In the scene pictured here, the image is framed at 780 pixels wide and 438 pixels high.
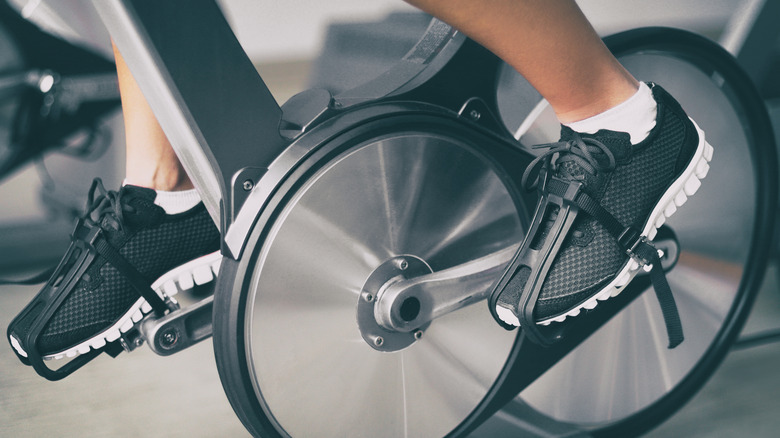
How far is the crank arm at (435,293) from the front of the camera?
0.77 metres

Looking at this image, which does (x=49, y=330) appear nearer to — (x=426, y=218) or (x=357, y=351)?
(x=357, y=351)

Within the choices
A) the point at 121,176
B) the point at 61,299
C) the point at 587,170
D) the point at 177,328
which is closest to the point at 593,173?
the point at 587,170

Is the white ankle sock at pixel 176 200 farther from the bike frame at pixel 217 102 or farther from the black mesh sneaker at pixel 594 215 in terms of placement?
the black mesh sneaker at pixel 594 215

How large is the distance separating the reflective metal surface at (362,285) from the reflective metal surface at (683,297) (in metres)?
0.20

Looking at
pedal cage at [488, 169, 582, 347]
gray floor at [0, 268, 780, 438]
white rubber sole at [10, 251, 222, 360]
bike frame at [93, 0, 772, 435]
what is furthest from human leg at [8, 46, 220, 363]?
pedal cage at [488, 169, 582, 347]

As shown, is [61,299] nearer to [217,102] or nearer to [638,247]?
[217,102]

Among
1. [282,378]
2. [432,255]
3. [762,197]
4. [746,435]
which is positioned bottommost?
[746,435]

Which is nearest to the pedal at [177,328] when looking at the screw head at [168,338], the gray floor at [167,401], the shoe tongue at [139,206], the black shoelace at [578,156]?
the screw head at [168,338]

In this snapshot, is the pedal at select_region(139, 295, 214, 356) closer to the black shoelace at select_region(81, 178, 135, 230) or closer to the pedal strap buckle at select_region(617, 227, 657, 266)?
the black shoelace at select_region(81, 178, 135, 230)

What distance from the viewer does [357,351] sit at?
778 mm

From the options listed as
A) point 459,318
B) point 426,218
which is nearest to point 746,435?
point 459,318

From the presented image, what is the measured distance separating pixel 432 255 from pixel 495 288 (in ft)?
0.40

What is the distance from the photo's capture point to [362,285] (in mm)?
767

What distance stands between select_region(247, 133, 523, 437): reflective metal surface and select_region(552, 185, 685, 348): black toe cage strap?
0.15m
